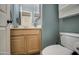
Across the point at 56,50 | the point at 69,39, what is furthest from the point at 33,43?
the point at 69,39

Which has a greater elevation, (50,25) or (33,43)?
(50,25)

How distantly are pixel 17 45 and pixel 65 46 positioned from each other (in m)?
0.50

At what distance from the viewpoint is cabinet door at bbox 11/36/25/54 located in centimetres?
114

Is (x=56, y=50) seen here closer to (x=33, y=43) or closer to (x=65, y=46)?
(x=65, y=46)

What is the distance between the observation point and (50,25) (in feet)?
3.93

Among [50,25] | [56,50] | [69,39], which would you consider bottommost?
[56,50]

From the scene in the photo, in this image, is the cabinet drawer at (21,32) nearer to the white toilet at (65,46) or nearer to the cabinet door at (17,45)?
the cabinet door at (17,45)

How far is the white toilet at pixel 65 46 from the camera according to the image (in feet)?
3.62

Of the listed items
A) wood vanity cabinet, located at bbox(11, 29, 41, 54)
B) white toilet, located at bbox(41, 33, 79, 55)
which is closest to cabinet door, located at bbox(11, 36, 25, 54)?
wood vanity cabinet, located at bbox(11, 29, 41, 54)

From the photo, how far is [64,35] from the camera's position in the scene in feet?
3.97

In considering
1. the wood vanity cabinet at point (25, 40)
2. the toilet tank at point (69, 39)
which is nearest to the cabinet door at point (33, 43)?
the wood vanity cabinet at point (25, 40)

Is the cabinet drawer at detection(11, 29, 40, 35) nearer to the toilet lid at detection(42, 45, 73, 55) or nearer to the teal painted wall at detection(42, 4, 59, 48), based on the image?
the teal painted wall at detection(42, 4, 59, 48)
